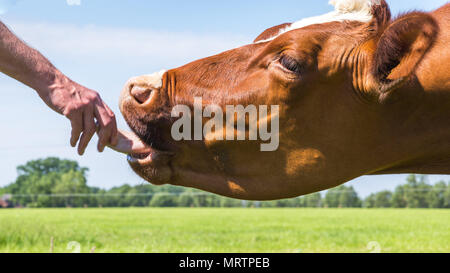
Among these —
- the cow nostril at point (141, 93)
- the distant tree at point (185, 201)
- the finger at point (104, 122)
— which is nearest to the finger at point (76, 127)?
the finger at point (104, 122)

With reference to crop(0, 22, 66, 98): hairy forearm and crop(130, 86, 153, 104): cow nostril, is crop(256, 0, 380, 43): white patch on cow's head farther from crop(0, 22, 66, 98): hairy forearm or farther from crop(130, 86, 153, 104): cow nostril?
crop(0, 22, 66, 98): hairy forearm

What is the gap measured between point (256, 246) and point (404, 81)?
6.30 m

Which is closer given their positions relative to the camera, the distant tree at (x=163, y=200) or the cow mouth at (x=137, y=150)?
the cow mouth at (x=137, y=150)

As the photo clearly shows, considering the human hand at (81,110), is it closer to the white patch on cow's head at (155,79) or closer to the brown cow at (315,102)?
the brown cow at (315,102)

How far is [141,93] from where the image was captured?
3.53m

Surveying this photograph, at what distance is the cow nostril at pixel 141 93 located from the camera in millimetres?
3527

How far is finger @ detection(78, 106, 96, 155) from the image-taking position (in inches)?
131

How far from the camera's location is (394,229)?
12445mm

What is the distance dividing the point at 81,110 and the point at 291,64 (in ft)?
4.71

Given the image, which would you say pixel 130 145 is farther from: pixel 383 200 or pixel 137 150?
pixel 383 200
